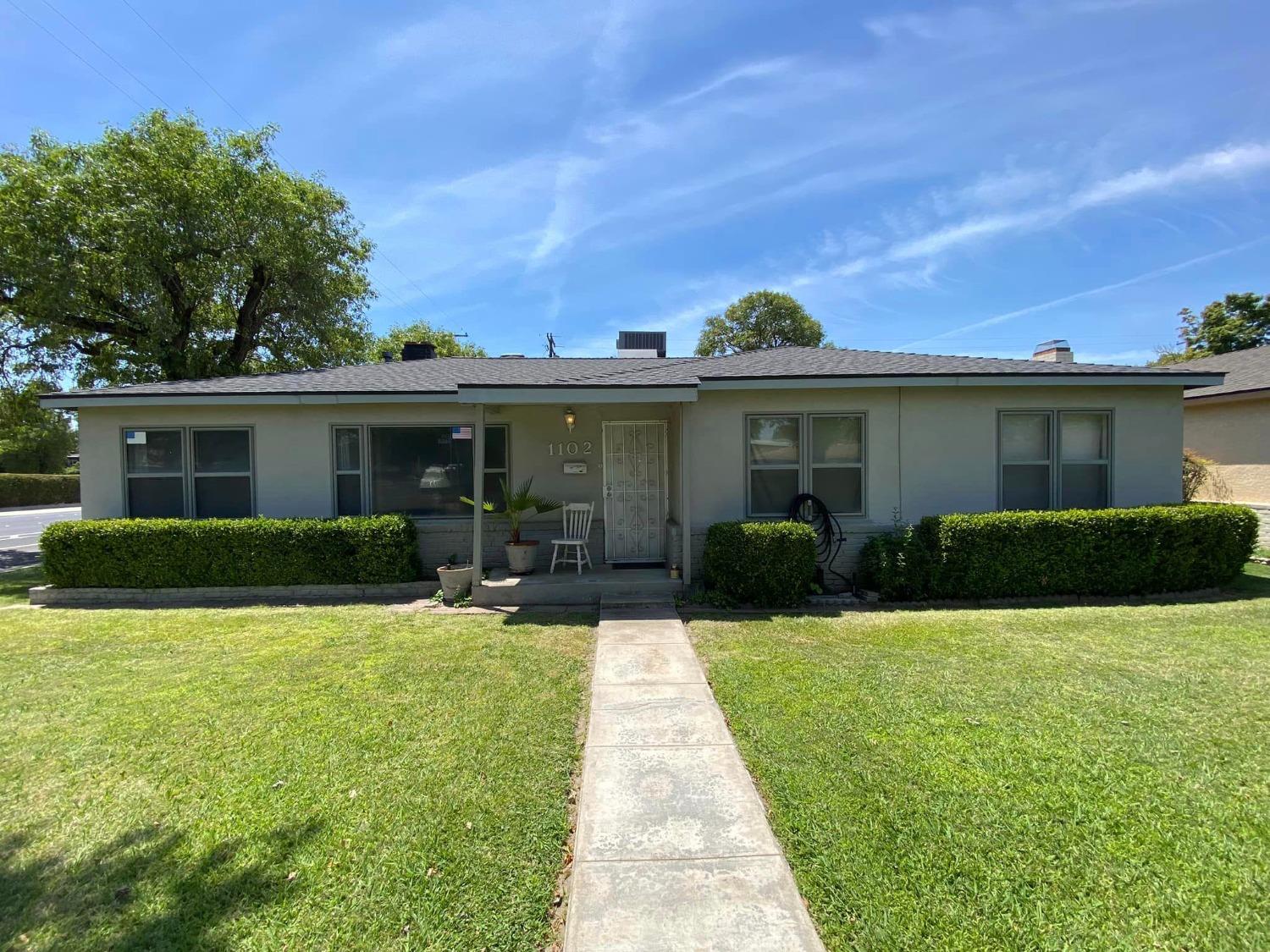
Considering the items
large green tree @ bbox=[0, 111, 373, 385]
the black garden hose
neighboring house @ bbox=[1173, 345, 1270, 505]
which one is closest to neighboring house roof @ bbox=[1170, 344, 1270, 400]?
neighboring house @ bbox=[1173, 345, 1270, 505]

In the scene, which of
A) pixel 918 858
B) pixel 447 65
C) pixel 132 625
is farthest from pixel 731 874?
pixel 447 65

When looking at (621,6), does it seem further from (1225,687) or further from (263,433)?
(1225,687)

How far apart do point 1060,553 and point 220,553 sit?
1094 centimetres

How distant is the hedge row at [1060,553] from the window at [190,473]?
9179mm

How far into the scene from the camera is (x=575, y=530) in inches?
338

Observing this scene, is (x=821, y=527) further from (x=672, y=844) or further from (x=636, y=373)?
(x=672, y=844)

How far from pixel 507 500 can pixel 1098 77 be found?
33.6 feet

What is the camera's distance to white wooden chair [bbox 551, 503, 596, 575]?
326 inches

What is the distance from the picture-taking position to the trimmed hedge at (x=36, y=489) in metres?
28.0

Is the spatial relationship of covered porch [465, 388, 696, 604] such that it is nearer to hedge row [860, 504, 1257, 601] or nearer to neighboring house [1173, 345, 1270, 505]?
hedge row [860, 504, 1257, 601]

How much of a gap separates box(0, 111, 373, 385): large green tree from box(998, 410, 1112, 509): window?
16.0 metres

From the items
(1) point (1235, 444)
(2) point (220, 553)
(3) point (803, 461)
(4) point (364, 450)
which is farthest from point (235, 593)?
(1) point (1235, 444)

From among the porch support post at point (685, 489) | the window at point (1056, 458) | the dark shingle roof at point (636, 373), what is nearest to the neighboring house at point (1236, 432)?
the dark shingle roof at point (636, 373)

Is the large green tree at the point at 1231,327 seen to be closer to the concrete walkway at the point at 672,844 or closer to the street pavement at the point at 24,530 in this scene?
the concrete walkway at the point at 672,844
